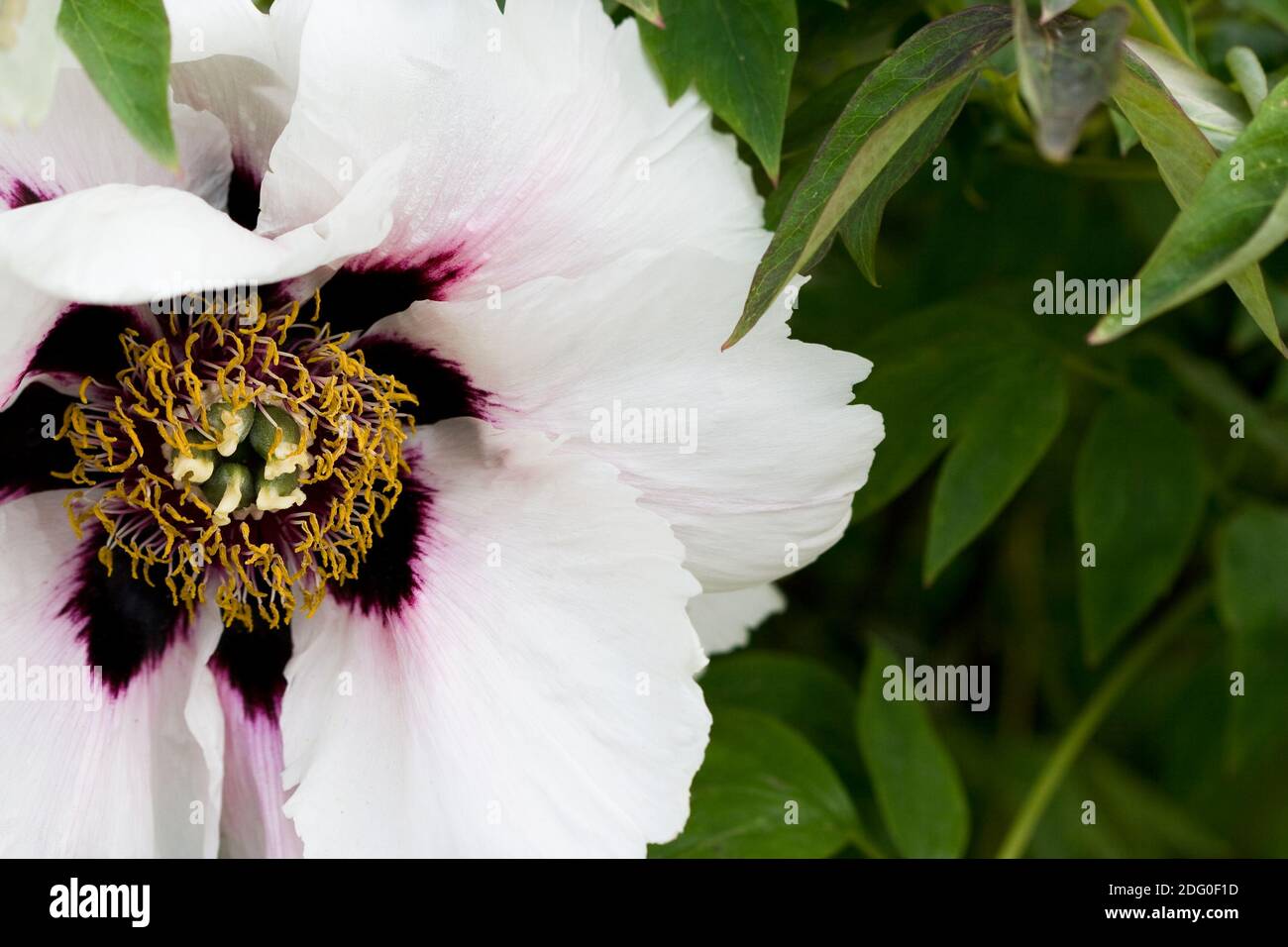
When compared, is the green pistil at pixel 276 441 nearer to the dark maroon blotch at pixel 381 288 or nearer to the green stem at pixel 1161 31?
the dark maroon blotch at pixel 381 288

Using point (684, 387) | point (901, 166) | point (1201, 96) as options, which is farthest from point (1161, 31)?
point (684, 387)

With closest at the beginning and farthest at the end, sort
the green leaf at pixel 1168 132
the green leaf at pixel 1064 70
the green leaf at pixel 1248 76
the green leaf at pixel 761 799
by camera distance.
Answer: the green leaf at pixel 1064 70 < the green leaf at pixel 1168 132 < the green leaf at pixel 1248 76 < the green leaf at pixel 761 799

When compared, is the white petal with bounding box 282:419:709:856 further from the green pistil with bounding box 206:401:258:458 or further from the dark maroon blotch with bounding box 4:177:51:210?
the dark maroon blotch with bounding box 4:177:51:210

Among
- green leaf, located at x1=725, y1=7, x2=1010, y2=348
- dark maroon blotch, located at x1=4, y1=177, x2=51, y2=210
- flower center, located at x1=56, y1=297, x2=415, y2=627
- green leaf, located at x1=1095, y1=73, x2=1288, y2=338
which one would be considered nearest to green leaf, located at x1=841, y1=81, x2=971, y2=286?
green leaf, located at x1=725, y1=7, x2=1010, y2=348

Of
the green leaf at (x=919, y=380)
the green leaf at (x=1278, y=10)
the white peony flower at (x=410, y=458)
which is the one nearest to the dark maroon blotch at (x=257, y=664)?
the white peony flower at (x=410, y=458)

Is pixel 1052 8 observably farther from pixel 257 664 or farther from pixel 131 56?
pixel 257 664

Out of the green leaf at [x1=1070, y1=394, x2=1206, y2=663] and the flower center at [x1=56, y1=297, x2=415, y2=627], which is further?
the green leaf at [x1=1070, y1=394, x2=1206, y2=663]

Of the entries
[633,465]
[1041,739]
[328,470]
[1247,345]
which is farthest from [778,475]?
[1041,739]
